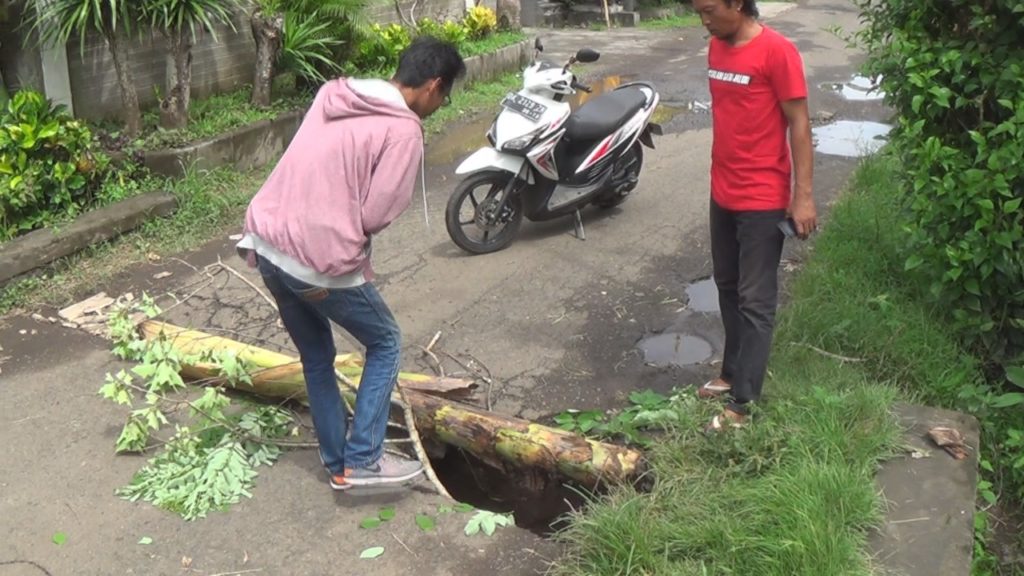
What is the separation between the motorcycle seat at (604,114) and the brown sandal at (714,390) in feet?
8.53

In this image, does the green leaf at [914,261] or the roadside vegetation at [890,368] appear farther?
the green leaf at [914,261]

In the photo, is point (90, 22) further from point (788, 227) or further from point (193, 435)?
point (788, 227)

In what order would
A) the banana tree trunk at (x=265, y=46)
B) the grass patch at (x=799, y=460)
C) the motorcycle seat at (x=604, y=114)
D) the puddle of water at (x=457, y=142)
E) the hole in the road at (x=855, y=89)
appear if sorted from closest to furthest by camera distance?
the grass patch at (x=799, y=460) < the motorcycle seat at (x=604, y=114) < the banana tree trunk at (x=265, y=46) < the puddle of water at (x=457, y=142) < the hole in the road at (x=855, y=89)

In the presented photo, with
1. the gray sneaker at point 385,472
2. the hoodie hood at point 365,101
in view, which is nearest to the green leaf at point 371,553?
the gray sneaker at point 385,472

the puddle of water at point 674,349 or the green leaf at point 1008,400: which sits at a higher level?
the green leaf at point 1008,400

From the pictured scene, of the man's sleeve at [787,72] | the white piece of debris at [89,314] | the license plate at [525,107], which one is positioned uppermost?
the man's sleeve at [787,72]

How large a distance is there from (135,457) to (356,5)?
5828 mm

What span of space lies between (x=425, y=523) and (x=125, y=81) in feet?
16.1

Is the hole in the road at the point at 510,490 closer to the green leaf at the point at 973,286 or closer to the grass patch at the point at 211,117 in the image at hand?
the green leaf at the point at 973,286

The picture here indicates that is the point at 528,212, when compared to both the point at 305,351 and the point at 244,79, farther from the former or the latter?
the point at 244,79

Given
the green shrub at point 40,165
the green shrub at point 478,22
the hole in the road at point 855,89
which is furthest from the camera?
the green shrub at point 478,22

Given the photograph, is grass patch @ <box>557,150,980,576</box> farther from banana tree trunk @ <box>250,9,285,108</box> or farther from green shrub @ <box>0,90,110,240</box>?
banana tree trunk @ <box>250,9,285,108</box>

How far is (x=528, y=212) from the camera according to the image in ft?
21.0

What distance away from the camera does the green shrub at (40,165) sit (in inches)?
237
